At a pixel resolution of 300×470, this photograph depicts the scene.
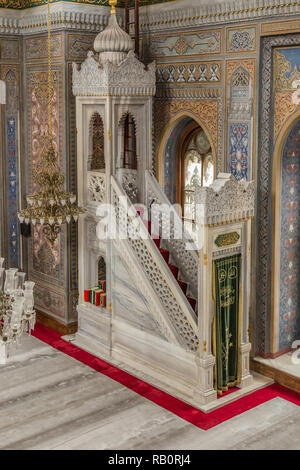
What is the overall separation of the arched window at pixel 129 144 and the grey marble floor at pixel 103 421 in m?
2.41

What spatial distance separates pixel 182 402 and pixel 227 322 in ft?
2.70

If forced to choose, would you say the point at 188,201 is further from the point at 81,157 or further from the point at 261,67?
the point at 261,67

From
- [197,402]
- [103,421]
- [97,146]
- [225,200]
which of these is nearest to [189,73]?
[97,146]

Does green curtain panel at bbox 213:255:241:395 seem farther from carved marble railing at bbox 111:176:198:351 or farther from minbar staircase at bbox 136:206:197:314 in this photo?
minbar staircase at bbox 136:206:197:314

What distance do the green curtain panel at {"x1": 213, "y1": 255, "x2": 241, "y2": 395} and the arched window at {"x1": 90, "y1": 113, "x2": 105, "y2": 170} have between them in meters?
2.25

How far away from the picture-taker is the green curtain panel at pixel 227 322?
5609mm

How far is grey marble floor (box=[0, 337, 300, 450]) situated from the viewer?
16.4ft

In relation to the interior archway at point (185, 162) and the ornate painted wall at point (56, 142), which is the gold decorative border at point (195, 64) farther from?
the ornate painted wall at point (56, 142)

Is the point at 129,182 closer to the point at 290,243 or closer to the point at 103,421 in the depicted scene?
the point at 290,243

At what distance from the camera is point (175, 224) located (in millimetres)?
6340

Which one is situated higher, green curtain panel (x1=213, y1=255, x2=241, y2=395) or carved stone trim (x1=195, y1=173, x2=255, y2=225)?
carved stone trim (x1=195, y1=173, x2=255, y2=225)

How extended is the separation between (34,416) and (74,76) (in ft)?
11.5

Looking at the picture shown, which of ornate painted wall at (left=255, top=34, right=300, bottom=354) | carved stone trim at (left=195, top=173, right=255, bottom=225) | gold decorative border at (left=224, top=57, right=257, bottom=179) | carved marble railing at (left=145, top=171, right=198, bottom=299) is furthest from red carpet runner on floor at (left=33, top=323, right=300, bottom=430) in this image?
gold decorative border at (left=224, top=57, right=257, bottom=179)

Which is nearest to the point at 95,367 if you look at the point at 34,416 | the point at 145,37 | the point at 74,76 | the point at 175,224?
the point at 34,416
